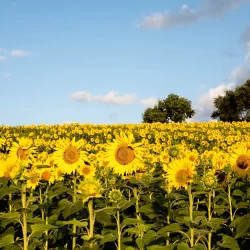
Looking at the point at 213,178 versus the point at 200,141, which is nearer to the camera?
the point at 213,178

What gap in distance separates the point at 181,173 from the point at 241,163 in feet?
4.56

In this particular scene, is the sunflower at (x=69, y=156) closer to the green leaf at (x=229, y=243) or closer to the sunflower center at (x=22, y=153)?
the sunflower center at (x=22, y=153)

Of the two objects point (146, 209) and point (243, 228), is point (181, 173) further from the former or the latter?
point (243, 228)

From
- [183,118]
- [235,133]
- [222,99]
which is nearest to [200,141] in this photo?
[235,133]

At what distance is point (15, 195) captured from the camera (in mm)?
7461

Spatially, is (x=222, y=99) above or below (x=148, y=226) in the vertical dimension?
above

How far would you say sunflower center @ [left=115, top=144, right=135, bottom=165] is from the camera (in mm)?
6043

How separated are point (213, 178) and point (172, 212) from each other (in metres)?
0.68

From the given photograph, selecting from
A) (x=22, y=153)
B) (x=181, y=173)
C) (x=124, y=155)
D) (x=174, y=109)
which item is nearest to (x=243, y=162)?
(x=181, y=173)

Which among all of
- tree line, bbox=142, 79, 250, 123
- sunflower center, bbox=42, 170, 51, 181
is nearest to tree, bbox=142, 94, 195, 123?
tree line, bbox=142, 79, 250, 123

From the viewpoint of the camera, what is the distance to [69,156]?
243 inches

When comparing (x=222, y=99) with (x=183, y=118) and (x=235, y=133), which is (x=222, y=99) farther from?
(x=235, y=133)

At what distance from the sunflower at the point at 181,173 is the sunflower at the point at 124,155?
698 mm

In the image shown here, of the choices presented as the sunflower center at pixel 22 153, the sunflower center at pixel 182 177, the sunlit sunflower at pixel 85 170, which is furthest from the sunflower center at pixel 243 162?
the sunflower center at pixel 22 153
